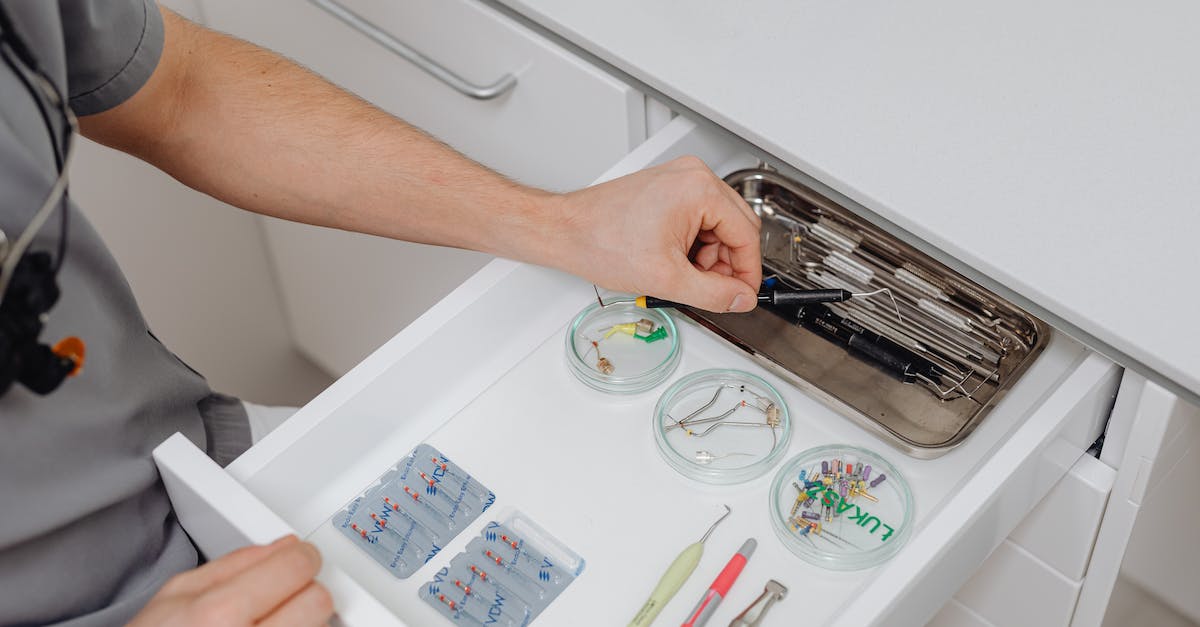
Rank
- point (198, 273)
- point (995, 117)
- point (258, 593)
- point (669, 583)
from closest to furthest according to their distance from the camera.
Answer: point (258, 593) → point (669, 583) → point (995, 117) → point (198, 273)

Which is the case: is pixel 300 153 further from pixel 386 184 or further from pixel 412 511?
pixel 412 511

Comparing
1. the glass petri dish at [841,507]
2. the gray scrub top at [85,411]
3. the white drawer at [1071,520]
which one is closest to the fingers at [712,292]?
the glass petri dish at [841,507]

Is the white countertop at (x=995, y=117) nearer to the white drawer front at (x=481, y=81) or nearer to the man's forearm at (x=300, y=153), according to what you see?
the white drawer front at (x=481, y=81)

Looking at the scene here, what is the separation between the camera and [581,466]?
0.87 meters

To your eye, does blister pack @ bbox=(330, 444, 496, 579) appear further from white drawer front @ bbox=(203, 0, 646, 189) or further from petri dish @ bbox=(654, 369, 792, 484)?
white drawer front @ bbox=(203, 0, 646, 189)

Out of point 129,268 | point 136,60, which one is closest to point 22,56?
point 136,60

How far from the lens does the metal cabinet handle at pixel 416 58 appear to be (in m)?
1.08

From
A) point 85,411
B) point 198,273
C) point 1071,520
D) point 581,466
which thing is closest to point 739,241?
point 581,466

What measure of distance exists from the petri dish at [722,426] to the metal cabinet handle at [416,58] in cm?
34

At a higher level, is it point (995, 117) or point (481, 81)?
point (995, 117)

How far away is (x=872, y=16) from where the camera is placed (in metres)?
0.97

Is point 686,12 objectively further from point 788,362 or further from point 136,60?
point 136,60

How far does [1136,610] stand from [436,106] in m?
0.82

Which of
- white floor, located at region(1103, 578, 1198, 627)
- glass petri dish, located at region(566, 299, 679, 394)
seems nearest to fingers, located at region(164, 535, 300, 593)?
glass petri dish, located at region(566, 299, 679, 394)
